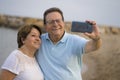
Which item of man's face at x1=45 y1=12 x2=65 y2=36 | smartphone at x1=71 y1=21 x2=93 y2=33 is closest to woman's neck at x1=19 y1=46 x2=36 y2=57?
man's face at x1=45 y1=12 x2=65 y2=36

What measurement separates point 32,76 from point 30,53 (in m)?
0.16

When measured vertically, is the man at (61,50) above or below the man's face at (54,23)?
below

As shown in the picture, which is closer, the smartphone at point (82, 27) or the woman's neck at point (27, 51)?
the smartphone at point (82, 27)

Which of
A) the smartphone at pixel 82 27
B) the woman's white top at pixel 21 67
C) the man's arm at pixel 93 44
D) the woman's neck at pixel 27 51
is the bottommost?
→ the woman's white top at pixel 21 67

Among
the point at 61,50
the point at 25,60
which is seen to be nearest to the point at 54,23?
the point at 61,50

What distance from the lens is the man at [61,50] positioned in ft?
5.32

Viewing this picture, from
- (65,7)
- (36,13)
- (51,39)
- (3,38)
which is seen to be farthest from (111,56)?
(51,39)

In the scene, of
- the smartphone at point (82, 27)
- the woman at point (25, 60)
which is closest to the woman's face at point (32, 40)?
the woman at point (25, 60)

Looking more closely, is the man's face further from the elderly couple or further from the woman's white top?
the woman's white top

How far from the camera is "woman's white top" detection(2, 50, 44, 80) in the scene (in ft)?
5.27

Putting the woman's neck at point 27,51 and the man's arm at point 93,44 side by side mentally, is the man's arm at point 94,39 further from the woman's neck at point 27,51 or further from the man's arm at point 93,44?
the woman's neck at point 27,51

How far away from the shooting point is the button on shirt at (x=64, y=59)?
163 cm

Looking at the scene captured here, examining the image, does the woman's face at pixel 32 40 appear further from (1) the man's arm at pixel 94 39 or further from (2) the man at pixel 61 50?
(1) the man's arm at pixel 94 39

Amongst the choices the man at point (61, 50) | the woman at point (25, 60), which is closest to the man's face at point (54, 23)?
the man at point (61, 50)
